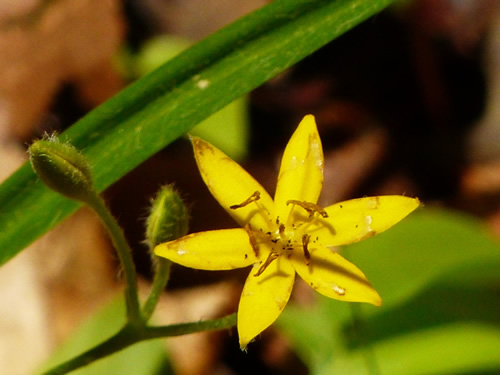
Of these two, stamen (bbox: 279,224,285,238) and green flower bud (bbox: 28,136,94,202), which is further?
stamen (bbox: 279,224,285,238)

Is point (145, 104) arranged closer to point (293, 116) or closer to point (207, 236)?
point (207, 236)

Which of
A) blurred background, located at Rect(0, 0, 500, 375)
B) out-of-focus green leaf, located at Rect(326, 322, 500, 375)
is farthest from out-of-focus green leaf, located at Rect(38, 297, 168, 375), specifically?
out-of-focus green leaf, located at Rect(326, 322, 500, 375)

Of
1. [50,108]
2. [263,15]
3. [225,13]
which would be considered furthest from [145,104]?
[225,13]

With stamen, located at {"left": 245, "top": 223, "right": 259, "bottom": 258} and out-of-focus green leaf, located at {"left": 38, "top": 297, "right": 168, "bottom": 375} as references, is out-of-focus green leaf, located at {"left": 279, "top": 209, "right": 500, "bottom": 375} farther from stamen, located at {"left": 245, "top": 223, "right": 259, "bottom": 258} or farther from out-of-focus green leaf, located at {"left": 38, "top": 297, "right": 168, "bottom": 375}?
stamen, located at {"left": 245, "top": 223, "right": 259, "bottom": 258}

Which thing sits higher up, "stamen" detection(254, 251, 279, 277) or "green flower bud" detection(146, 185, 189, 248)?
"green flower bud" detection(146, 185, 189, 248)

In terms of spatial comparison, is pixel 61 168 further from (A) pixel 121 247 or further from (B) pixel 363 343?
(B) pixel 363 343

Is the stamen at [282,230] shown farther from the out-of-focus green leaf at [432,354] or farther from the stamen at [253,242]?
the out-of-focus green leaf at [432,354]

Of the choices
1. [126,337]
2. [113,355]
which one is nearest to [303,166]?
[126,337]
